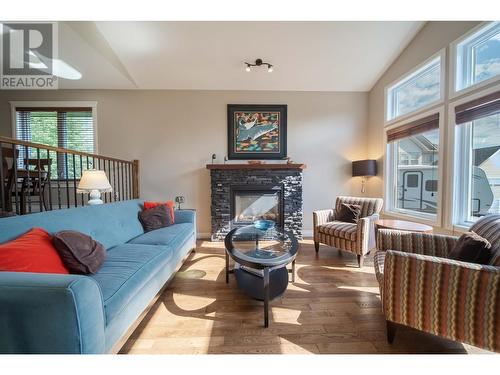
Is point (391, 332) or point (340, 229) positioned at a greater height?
point (340, 229)

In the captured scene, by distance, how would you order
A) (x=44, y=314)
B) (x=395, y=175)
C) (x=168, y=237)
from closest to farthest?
(x=44, y=314) → (x=168, y=237) → (x=395, y=175)

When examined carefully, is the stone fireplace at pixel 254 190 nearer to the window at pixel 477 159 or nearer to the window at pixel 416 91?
the window at pixel 416 91

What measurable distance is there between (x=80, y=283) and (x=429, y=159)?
384 centimetres

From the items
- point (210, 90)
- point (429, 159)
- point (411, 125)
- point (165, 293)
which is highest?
point (210, 90)

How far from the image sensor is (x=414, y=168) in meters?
3.12

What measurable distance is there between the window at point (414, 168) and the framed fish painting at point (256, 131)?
1.84 meters

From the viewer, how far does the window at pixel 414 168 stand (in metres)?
2.76

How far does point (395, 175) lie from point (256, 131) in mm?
2504

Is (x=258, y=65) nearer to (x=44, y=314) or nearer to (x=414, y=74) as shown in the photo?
(x=414, y=74)

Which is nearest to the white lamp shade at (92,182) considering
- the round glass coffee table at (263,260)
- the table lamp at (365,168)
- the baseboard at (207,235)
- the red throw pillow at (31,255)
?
the red throw pillow at (31,255)

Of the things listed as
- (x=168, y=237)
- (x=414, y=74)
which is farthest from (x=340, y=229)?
(x=414, y=74)

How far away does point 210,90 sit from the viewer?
3768 millimetres
